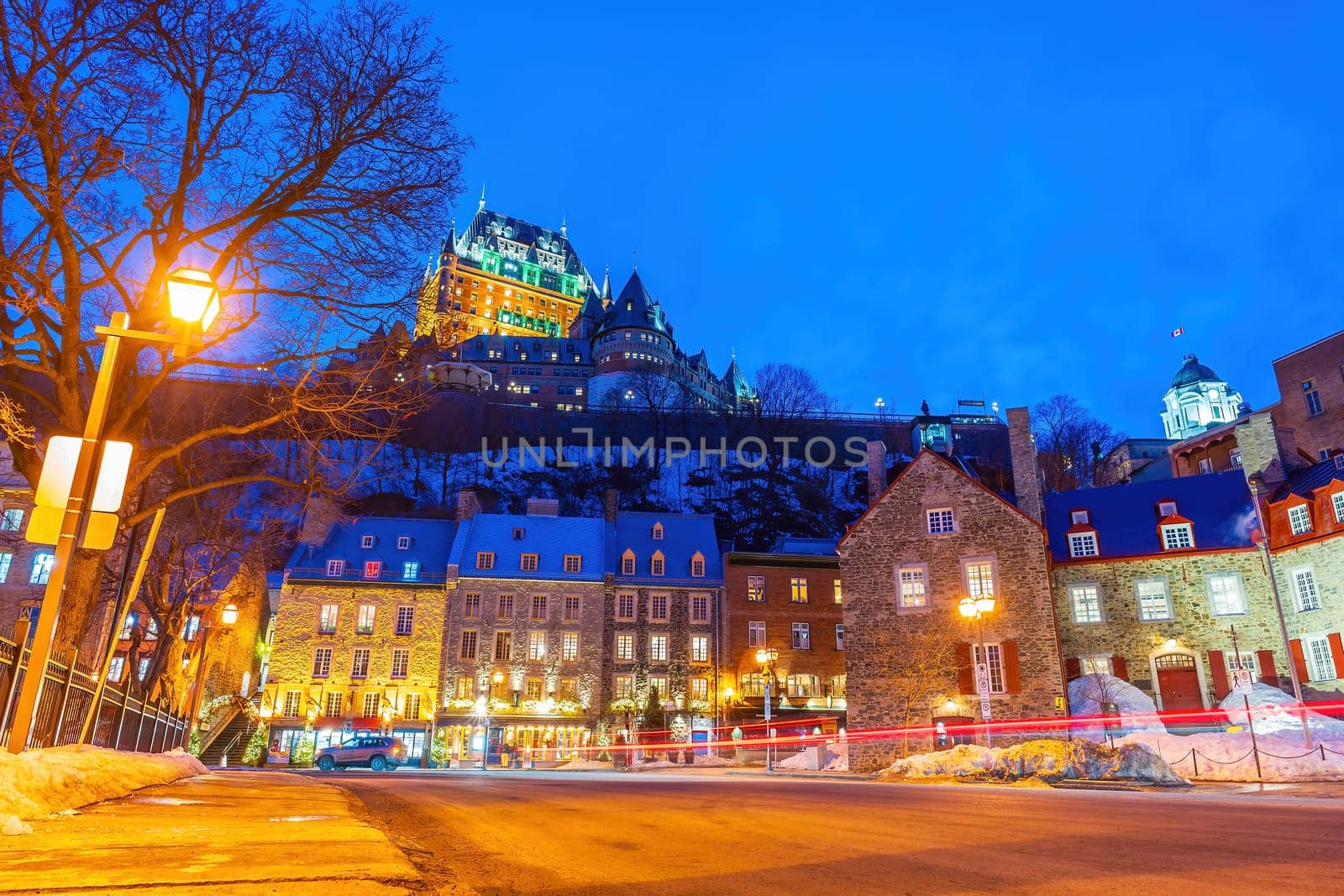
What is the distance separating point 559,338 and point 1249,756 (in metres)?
119

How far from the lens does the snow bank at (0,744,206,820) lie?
6109mm

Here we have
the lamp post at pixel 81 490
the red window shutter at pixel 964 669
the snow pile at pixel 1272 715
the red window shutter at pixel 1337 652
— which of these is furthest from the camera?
the red window shutter at pixel 964 669

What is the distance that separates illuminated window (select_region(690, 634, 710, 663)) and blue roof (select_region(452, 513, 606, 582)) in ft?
20.8

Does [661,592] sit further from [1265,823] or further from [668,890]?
[668,890]

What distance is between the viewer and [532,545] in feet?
158

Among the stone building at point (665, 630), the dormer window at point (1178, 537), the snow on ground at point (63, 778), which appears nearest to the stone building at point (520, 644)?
the stone building at point (665, 630)

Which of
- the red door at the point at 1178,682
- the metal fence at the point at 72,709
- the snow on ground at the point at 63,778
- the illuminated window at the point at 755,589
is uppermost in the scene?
the illuminated window at the point at 755,589

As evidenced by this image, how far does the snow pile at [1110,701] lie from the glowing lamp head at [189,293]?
3050 cm

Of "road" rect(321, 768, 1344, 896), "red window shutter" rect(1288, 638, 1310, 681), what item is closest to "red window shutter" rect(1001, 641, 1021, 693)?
"red window shutter" rect(1288, 638, 1310, 681)

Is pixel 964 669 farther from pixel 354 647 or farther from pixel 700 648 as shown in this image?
pixel 354 647

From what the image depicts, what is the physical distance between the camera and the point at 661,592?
47.8 metres

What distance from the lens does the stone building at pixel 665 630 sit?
45.9m

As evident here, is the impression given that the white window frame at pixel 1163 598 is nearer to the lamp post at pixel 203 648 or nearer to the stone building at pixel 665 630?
the stone building at pixel 665 630

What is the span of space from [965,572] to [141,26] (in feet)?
99.3
